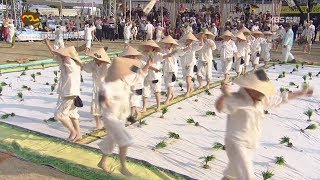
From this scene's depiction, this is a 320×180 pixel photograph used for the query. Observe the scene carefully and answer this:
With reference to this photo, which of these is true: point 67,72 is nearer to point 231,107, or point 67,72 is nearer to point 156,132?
point 156,132

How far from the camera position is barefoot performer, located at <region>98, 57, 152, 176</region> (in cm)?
498

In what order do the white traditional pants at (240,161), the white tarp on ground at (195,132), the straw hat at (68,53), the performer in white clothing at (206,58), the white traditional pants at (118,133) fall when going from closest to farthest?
the white traditional pants at (240,161) < the white traditional pants at (118,133) < the white tarp on ground at (195,132) < the straw hat at (68,53) < the performer in white clothing at (206,58)

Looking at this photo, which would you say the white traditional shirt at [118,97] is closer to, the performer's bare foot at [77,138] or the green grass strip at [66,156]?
the green grass strip at [66,156]

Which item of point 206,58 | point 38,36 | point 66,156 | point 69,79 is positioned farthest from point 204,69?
point 38,36

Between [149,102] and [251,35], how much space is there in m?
5.76

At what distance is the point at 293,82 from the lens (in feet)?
38.8

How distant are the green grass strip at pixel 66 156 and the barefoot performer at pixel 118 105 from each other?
8.7 inches

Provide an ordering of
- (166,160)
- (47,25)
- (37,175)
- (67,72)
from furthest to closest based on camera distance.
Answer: (47,25) → (67,72) → (166,160) → (37,175)

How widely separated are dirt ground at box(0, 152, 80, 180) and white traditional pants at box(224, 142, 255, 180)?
2.17 meters

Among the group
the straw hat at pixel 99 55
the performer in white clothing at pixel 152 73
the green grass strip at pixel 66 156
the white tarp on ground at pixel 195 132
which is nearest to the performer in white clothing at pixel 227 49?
the white tarp on ground at pixel 195 132

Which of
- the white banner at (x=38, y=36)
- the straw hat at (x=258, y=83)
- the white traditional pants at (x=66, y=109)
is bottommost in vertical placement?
the white traditional pants at (x=66, y=109)

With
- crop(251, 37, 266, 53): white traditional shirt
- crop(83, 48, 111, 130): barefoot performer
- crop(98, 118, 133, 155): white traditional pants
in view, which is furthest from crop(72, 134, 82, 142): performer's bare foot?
crop(251, 37, 266, 53): white traditional shirt

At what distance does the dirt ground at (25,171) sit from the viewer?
543 cm

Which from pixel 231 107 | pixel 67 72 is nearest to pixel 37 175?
pixel 67 72
